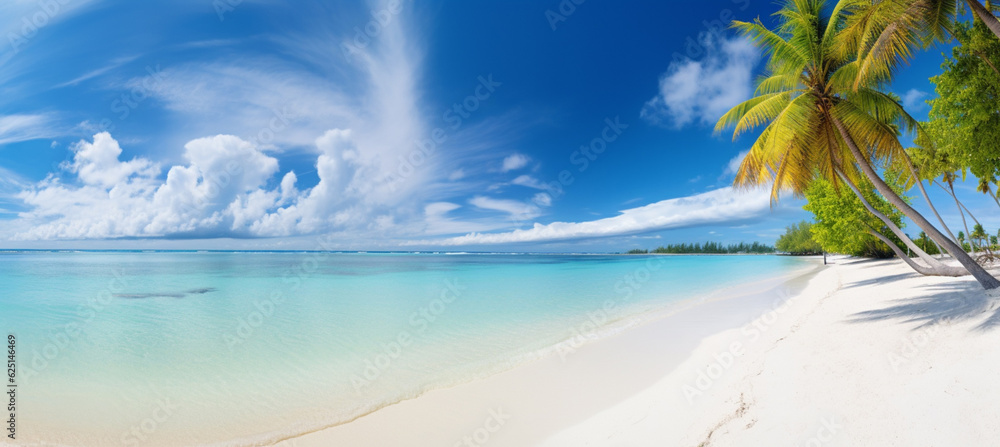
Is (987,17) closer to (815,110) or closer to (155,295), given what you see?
(815,110)

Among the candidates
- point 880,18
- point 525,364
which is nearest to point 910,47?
point 880,18

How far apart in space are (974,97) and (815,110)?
2.65 m

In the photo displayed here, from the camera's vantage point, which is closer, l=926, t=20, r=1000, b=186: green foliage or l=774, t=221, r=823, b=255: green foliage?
l=926, t=20, r=1000, b=186: green foliage

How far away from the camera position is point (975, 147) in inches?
290

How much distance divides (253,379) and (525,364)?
4.36m

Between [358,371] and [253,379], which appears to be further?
[358,371]

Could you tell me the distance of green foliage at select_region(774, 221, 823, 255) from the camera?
Result: 8248cm

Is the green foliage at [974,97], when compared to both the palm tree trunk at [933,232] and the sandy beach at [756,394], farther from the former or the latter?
the sandy beach at [756,394]

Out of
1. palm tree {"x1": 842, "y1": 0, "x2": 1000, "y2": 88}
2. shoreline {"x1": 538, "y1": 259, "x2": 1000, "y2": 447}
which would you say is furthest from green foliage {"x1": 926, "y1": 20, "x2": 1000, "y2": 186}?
shoreline {"x1": 538, "y1": 259, "x2": 1000, "y2": 447}

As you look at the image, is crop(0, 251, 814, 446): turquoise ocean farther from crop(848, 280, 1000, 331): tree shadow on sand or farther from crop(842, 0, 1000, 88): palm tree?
crop(842, 0, 1000, 88): palm tree

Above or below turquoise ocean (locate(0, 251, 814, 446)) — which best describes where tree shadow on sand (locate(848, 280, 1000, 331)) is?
above

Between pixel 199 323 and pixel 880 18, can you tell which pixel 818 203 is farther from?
pixel 199 323

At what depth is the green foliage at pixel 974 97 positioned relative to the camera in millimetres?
6699

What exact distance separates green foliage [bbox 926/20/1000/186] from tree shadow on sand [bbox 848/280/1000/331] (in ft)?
9.93
